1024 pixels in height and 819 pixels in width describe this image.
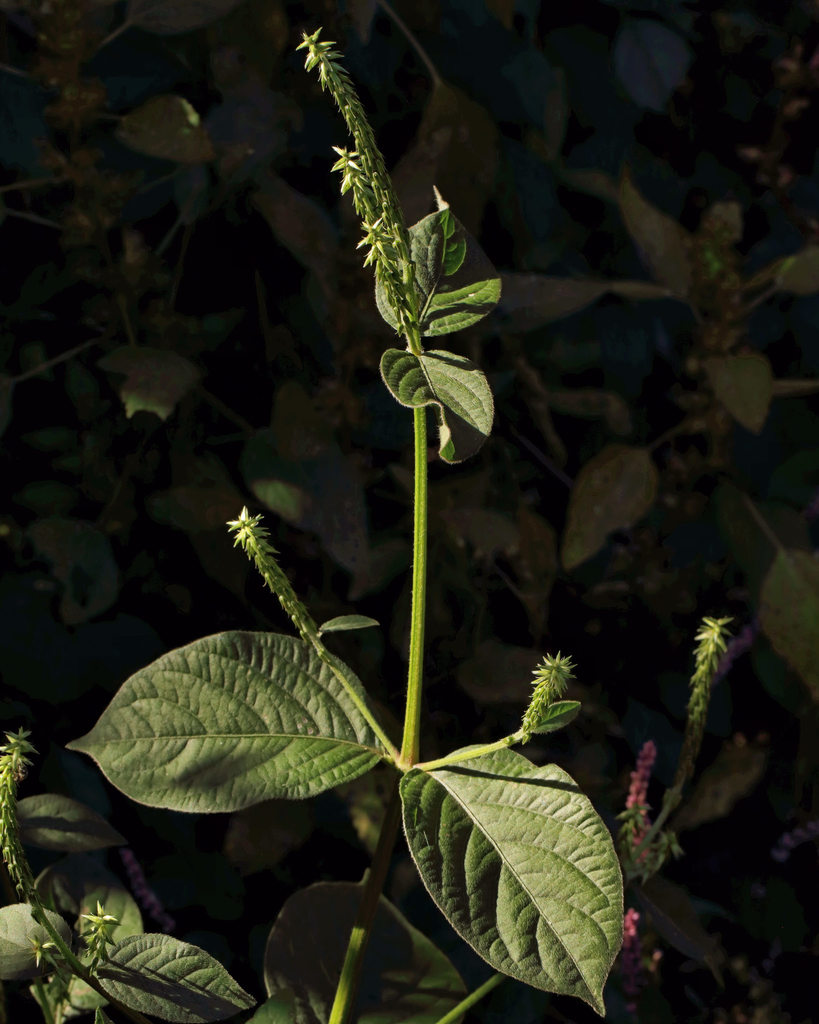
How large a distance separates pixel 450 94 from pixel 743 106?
1.36 ft

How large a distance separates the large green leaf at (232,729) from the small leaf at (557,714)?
108 millimetres

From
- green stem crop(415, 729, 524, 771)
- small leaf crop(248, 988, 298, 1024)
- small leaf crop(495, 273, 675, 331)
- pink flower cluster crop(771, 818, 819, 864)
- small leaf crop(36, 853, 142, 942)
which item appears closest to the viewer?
green stem crop(415, 729, 524, 771)

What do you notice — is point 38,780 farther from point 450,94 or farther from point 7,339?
point 450,94

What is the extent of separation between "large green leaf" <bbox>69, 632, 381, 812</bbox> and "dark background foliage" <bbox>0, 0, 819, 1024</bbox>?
0.30 meters

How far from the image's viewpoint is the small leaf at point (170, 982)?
573 mm

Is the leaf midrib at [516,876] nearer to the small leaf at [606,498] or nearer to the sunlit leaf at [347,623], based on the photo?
the sunlit leaf at [347,623]

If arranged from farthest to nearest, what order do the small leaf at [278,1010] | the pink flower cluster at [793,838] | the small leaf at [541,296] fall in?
the pink flower cluster at [793,838]
the small leaf at [541,296]
the small leaf at [278,1010]

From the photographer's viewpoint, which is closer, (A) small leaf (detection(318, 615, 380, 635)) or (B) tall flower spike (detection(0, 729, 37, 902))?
(B) tall flower spike (detection(0, 729, 37, 902))

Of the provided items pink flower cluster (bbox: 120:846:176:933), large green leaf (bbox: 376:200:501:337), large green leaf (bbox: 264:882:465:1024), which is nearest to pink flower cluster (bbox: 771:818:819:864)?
large green leaf (bbox: 264:882:465:1024)

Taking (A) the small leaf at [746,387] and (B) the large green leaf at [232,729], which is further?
(A) the small leaf at [746,387]

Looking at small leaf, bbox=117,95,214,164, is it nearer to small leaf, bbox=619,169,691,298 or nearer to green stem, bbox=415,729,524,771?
small leaf, bbox=619,169,691,298

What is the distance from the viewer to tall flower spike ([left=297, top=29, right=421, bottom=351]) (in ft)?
1.49

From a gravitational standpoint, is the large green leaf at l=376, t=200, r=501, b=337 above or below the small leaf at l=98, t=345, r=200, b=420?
above

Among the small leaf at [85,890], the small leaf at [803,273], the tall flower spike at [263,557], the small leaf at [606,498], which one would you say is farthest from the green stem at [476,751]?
the small leaf at [803,273]
